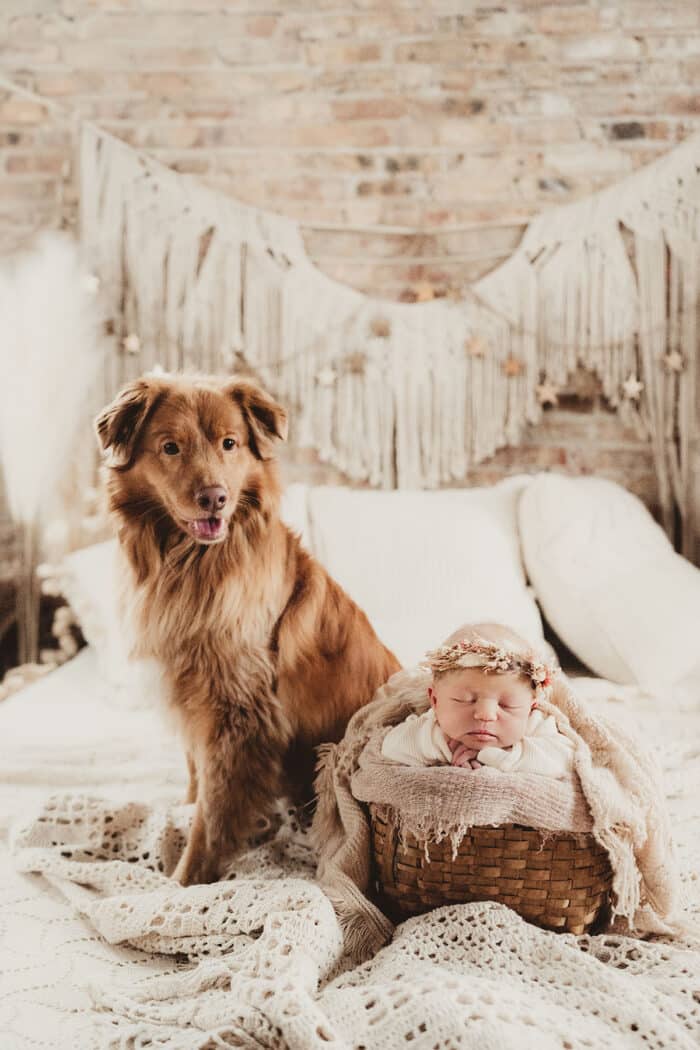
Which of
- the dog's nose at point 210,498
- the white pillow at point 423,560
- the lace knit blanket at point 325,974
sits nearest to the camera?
the lace knit blanket at point 325,974

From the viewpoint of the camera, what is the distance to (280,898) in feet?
4.25

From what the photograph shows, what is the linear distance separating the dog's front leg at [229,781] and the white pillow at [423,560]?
2.55 feet

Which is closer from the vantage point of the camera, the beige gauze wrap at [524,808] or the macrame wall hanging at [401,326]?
the beige gauze wrap at [524,808]

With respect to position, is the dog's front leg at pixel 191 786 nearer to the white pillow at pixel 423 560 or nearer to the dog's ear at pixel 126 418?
the dog's ear at pixel 126 418

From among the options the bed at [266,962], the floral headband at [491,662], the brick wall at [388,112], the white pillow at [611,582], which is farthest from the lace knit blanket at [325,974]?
the brick wall at [388,112]

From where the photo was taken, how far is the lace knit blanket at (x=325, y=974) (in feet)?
3.30

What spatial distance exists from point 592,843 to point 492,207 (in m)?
2.38

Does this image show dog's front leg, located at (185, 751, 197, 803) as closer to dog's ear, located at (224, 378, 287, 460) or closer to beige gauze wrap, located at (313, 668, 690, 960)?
beige gauze wrap, located at (313, 668, 690, 960)

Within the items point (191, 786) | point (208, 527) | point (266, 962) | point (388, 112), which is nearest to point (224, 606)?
point (208, 527)

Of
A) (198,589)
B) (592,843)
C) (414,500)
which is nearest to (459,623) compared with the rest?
(414,500)

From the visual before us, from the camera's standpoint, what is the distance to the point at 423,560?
8.44 feet

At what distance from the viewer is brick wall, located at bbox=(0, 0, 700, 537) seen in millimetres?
3020

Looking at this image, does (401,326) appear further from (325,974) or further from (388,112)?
(325,974)

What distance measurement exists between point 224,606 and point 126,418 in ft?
1.20
